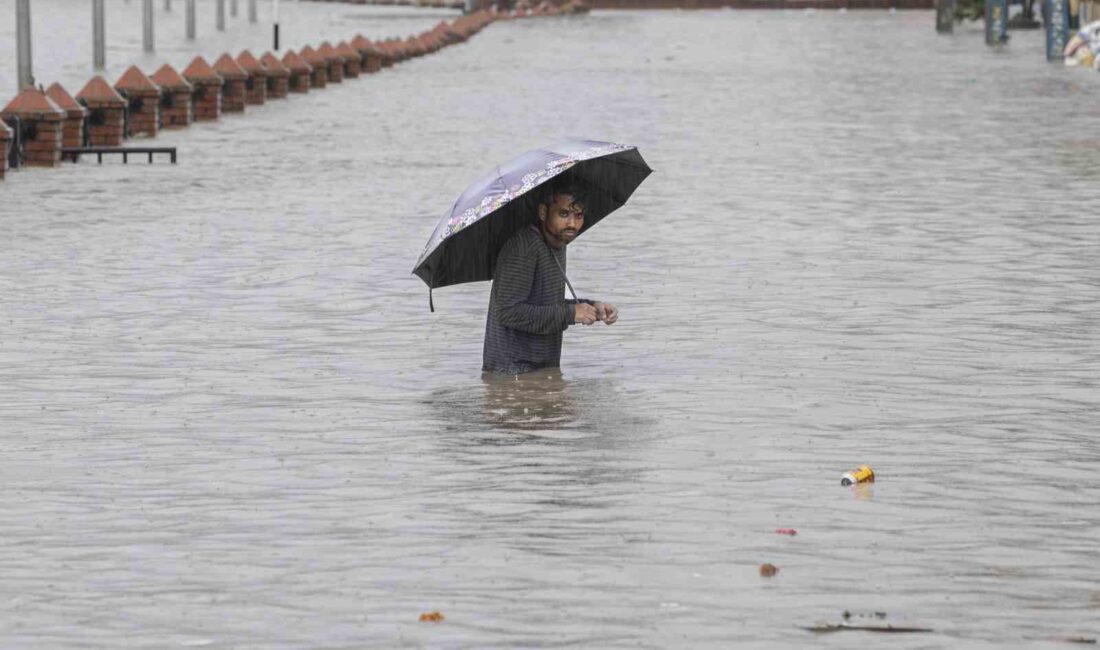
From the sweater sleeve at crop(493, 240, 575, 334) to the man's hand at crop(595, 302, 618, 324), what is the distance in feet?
0.99

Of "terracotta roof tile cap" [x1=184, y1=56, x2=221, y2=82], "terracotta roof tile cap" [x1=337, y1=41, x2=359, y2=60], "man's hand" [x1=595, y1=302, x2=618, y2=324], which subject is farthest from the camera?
"terracotta roof tile cap" [x1=337, y1=41, x2=359, y2=60]

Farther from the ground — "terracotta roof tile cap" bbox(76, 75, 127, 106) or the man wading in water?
the man wading in water

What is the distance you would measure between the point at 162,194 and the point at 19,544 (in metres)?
12.8

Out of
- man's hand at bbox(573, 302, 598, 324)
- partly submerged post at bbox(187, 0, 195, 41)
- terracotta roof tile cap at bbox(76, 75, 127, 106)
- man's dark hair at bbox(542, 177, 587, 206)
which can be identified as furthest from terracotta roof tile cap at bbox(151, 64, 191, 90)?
partly submerged post at bbox(187, 0, 195, 41)

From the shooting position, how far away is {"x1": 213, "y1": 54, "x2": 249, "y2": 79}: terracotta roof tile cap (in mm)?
32197

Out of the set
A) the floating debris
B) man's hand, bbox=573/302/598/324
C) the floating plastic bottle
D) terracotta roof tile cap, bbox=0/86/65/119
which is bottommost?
the floating plastic bottle

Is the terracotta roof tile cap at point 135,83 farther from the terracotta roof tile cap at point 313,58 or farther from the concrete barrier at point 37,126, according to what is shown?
the terracotta roof tile cap at point 313,58

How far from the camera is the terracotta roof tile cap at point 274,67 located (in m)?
35.4

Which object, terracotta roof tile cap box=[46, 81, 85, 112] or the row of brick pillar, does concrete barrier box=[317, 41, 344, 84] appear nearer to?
the row of brick pillar

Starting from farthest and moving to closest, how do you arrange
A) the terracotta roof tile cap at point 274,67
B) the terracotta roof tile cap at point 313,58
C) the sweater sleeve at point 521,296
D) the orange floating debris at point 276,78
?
the terracotta roof tile cap at point 313,58 → the orange floating debris at point 276,78 → the terracotta roof tile cap at point 274,67 → the sweater sleeve at point 521,296

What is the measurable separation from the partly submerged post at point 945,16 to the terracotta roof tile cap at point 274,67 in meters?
38.1

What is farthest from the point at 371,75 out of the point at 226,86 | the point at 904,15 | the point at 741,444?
the point at 904,15

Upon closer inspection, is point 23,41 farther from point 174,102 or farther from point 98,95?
point 98,95

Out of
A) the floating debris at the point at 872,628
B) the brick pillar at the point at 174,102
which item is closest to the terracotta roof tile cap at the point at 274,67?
the brick pillar at the point at 174,102
